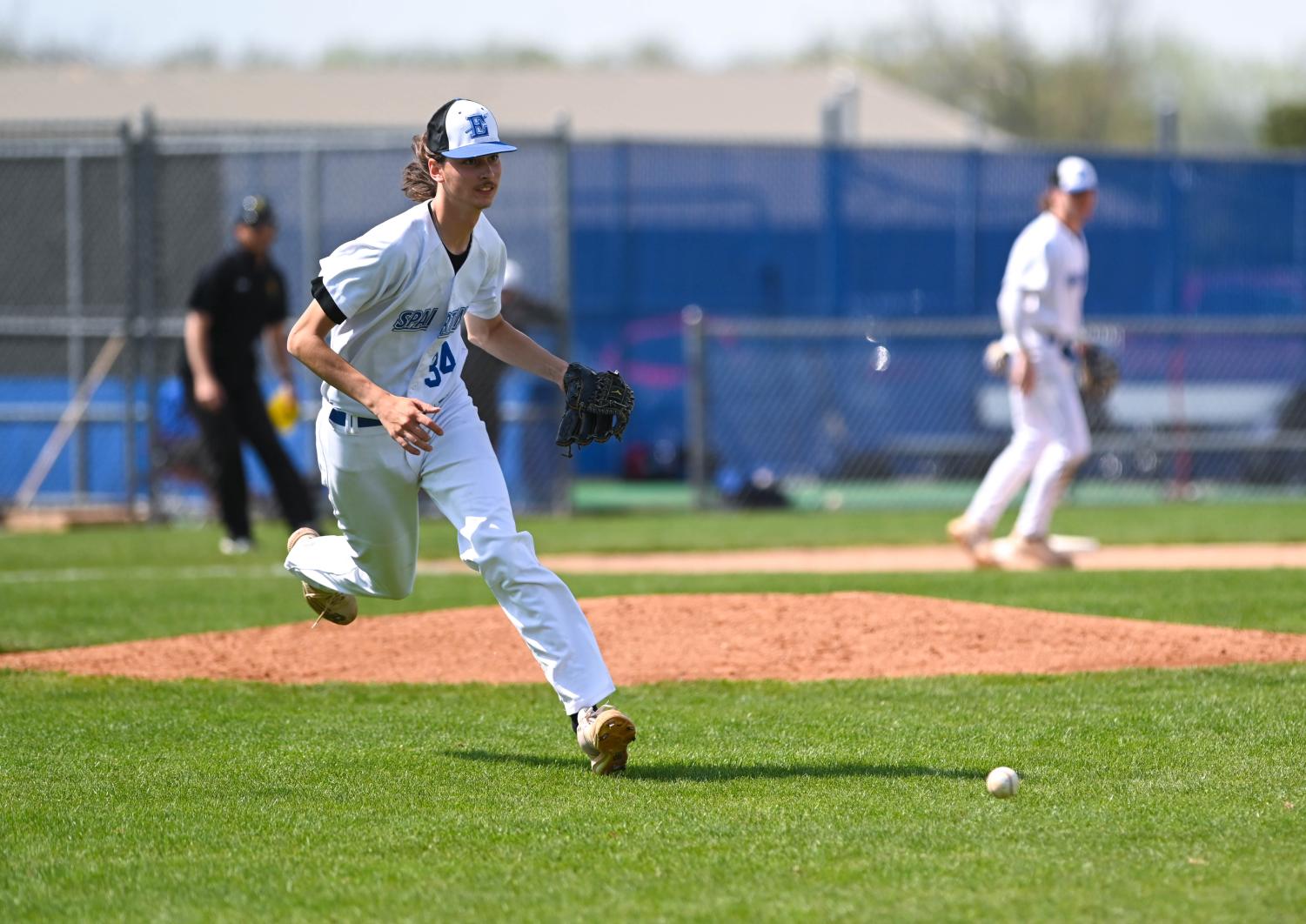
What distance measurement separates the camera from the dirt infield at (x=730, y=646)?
23.1 feet

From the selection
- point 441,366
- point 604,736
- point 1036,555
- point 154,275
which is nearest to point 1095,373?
point 1036,555

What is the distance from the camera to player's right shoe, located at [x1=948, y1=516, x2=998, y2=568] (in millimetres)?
10578

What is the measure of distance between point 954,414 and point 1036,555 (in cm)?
717

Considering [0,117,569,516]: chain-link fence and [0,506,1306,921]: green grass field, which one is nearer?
[0,506,1306,921]: green grass field

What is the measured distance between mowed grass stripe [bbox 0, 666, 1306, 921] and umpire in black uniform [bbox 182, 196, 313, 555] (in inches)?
194

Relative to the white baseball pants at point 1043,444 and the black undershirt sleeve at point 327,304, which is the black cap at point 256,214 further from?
the black undershirt sleeve at point 327,304

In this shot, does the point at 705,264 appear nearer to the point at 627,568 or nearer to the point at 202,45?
the point at 627,568

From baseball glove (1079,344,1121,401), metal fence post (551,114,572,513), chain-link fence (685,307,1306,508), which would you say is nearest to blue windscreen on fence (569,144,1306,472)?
chain-link fence (685,307,1306,508)

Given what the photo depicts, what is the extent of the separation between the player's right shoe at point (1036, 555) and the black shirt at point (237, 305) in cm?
526

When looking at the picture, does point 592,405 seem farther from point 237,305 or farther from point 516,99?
point 516,99

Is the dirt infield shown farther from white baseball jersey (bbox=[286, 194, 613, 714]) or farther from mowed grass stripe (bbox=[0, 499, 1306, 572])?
mowed grass stripe (bbox=[0, 499, 1306, 572])

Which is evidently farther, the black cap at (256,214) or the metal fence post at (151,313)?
the metal fence post at (151,313)

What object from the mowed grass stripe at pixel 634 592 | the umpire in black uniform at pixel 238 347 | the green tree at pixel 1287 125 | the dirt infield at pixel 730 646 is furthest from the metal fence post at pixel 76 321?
the green tree at pixel 1287 125

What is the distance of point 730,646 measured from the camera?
24.4 ft
